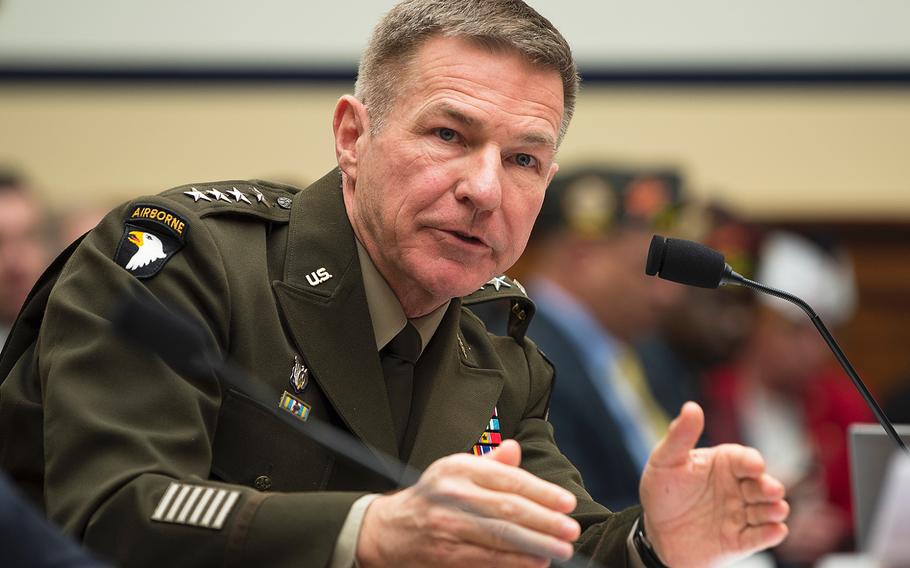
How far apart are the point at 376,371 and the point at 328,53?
359 cm

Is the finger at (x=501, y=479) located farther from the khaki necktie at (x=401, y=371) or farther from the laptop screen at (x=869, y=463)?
the laptop screen at (x=869, y=463)

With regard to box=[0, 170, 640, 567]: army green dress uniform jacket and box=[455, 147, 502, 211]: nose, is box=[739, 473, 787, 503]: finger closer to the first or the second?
box=[0, 170, 640, 567]: army green dress uniform jacket

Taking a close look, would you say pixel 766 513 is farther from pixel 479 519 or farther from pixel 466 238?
pixel 466 238

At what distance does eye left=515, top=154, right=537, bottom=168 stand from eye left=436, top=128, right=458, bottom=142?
0.11 metres

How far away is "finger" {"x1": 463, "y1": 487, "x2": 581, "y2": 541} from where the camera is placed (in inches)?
60.7

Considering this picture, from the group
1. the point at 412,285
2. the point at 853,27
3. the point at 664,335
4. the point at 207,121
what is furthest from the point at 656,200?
the point at 412,285

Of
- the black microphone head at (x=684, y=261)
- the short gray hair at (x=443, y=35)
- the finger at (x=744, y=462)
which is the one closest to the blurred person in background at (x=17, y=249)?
the short gray hair at (x=443, y=35)

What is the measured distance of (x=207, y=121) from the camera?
567cm

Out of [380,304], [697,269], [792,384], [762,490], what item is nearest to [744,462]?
[762,490]

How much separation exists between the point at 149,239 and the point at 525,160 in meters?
0.58

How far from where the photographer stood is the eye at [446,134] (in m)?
2.11

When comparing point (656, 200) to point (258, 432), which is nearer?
point (258, 432)

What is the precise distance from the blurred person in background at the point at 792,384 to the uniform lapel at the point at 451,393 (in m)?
2.65

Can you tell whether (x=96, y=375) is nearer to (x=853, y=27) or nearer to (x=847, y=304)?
(x=847, y=304)
